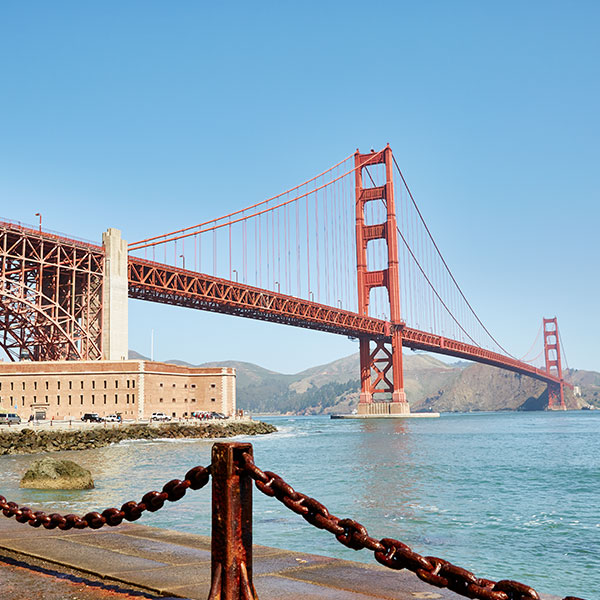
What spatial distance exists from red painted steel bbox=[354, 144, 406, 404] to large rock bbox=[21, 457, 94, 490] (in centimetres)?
5990

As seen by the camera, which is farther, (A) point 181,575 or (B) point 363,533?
(A) point 181,575

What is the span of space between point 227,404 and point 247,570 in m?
58.1

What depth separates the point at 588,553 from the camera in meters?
10.7

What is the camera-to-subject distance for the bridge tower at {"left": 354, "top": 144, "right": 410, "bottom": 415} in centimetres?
7669

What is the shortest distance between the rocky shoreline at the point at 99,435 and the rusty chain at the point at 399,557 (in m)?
31.2

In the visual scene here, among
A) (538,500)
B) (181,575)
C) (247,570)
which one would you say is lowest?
(538,500)

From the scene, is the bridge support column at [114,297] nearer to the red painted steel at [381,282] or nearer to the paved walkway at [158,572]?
the red painted steel at [381,282]

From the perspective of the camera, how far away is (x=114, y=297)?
52156 mm

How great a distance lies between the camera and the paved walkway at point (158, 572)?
4.08 m

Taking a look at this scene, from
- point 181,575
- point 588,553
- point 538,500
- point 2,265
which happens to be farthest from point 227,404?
point 181,575

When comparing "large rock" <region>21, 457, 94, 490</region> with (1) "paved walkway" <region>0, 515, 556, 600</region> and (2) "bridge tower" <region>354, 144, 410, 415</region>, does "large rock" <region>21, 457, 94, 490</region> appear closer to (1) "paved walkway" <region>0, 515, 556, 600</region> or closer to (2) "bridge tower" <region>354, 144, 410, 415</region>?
(1) "paved walkway" <region>0, 515, 556, 600</region>

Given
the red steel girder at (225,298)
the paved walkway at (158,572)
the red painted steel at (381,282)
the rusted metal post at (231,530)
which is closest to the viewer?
the rusted metal post at (231,530)

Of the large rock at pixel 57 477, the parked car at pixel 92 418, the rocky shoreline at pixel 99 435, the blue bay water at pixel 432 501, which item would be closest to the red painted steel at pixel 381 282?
the rocky shoreline at pixel 99 435

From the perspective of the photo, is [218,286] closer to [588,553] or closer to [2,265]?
[2,265]
